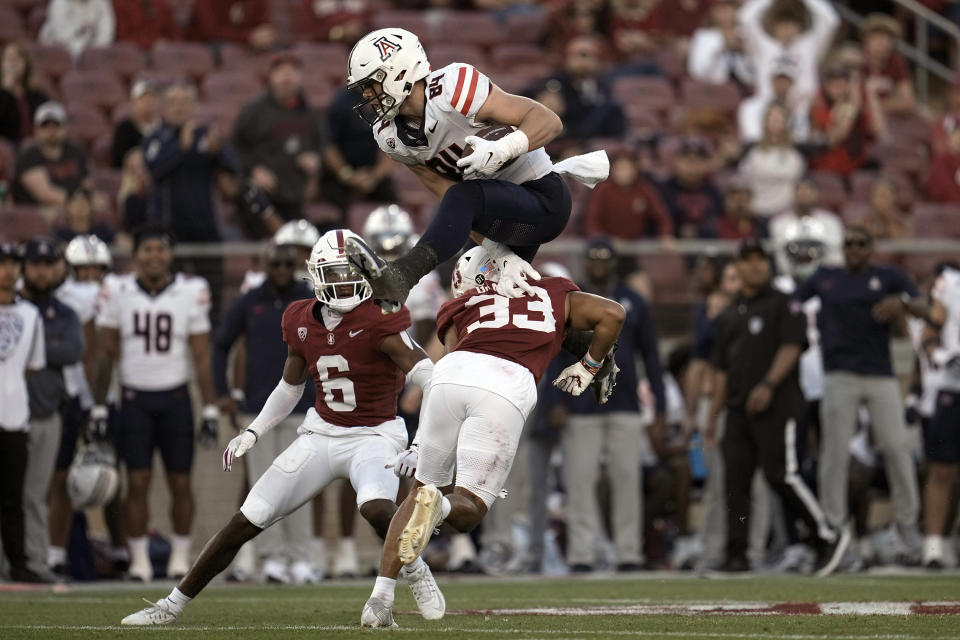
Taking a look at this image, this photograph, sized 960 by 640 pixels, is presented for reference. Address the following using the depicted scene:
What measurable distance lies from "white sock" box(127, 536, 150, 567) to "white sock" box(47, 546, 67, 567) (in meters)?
0.43

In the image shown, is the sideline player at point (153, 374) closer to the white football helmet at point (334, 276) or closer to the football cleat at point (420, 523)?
the white football helmet at point (334, 276)

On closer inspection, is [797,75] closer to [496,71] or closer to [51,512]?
[496,71]

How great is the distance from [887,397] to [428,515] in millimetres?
5843

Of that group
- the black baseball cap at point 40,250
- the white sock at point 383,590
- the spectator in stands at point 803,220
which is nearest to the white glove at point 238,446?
the white sock at point 383,590

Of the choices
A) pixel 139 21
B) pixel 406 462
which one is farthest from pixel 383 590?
pixel 139 21

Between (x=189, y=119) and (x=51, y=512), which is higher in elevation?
(x=189, y=119)

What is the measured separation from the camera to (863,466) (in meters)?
11.4

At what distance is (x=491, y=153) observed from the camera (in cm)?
587

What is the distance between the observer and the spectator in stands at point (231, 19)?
14.7 m

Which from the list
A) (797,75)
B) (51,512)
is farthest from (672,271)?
(51,512)

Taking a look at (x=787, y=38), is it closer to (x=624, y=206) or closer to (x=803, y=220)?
(x=624, y=206)

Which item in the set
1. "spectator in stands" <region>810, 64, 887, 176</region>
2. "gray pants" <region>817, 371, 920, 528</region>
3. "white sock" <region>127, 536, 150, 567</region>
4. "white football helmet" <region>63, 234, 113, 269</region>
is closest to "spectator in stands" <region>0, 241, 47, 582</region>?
"white sock" <region>127, 536, 150, 567</region>

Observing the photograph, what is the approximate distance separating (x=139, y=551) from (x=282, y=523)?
Result: 91cm

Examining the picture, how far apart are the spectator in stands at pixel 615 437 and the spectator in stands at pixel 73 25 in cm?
558
